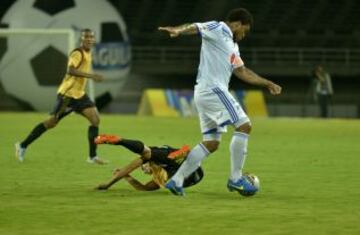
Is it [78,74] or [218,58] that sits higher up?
[218,58]

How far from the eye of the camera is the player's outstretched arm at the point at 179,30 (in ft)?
31.0

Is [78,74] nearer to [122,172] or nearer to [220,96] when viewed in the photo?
[122,172]

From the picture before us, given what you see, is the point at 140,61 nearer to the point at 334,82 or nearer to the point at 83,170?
the point at 334,82

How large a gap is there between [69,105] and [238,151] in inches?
209

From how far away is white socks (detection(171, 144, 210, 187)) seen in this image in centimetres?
1015

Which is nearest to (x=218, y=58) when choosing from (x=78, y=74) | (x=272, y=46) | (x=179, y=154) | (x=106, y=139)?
(x=179, y=154)

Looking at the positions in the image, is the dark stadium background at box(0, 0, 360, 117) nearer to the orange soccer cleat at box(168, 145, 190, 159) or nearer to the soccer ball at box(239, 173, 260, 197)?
the orange soccer cleat at box(168, 145, 190, 159)

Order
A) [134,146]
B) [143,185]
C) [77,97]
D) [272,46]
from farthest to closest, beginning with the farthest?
1. [272,46]
2. [77,97]
3. [143,185]
4. [134,146]

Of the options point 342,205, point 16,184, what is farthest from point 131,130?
point 342,205

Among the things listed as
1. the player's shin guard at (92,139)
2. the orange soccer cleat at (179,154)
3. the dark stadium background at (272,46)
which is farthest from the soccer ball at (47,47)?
the orange soccer cleat at (179,154)

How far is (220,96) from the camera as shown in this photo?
33.2ft

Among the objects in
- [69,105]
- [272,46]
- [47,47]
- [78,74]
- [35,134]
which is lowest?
[272,46]

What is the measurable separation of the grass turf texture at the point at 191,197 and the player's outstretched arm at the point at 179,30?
1.59 m

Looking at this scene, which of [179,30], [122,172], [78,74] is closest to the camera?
[179,30]
